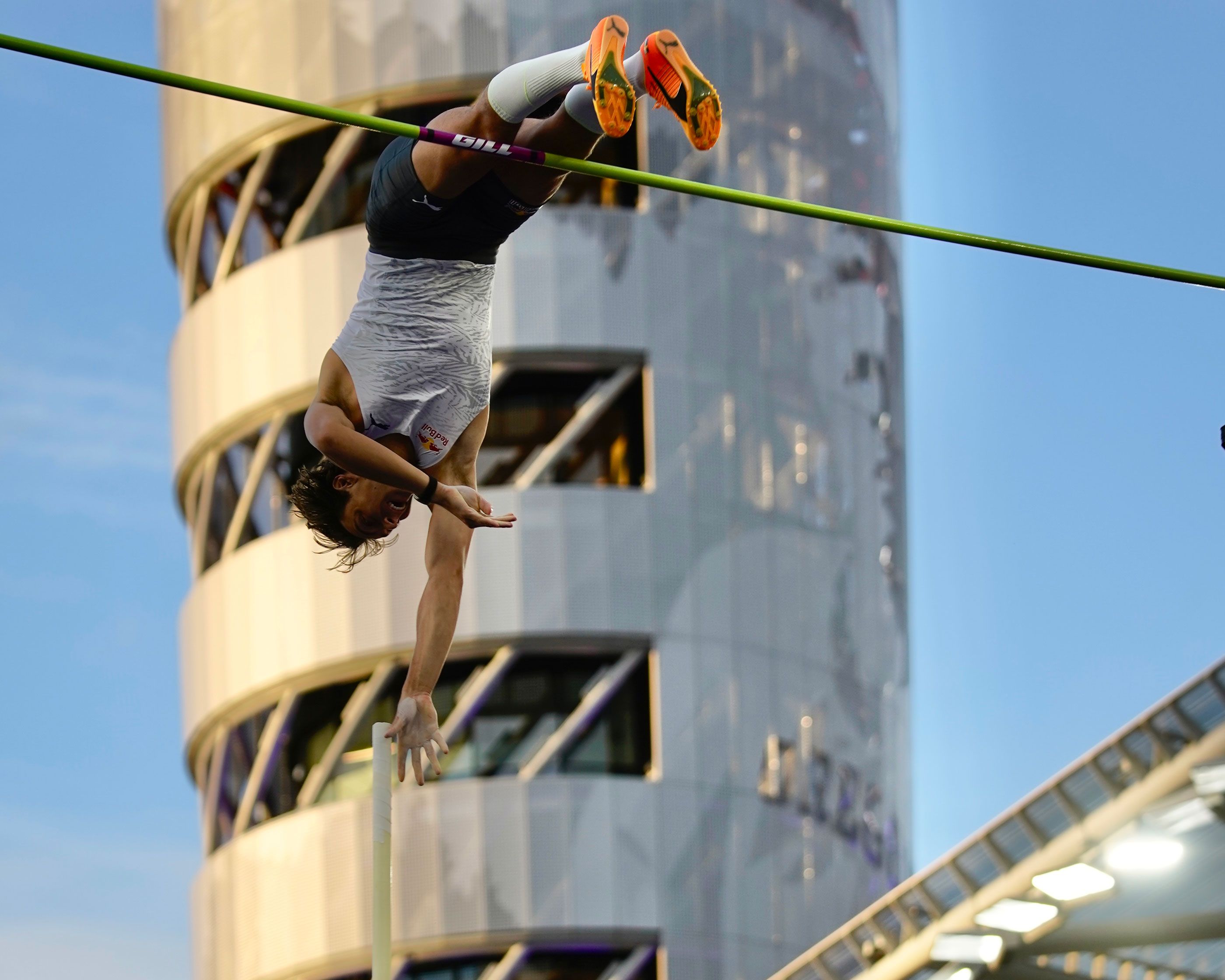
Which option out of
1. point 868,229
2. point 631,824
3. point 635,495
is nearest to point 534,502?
point 635,495

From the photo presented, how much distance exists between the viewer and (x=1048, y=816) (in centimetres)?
3394

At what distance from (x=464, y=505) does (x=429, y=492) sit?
277mm

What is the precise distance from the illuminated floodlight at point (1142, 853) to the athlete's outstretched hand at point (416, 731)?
18.6 meters

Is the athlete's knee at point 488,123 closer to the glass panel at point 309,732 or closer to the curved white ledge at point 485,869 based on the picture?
the curved white ledge at point 485,869

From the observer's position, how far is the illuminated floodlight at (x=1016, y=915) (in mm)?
34094

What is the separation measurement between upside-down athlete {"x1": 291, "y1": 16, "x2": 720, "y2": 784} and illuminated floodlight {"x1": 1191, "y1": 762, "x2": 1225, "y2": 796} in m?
16.9

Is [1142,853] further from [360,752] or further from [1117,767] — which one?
[360,752]

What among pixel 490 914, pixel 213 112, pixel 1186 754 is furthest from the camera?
pixel 213 112

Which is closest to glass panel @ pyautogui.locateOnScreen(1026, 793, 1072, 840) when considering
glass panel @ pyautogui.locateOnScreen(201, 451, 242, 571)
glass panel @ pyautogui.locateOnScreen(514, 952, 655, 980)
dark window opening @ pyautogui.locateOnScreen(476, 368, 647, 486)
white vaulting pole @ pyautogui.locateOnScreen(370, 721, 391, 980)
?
glass panel @ pyautogui.locateOnScreen(514, 952, 655, 980)

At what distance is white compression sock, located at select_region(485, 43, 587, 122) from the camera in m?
15.4

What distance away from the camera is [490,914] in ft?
132

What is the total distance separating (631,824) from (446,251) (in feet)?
81.8

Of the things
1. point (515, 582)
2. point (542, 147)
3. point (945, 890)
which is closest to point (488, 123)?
point (542, 147)

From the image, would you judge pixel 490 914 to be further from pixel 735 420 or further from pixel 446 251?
pixel 446 251
